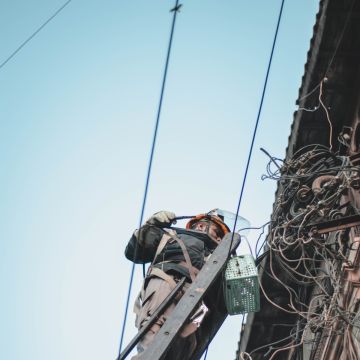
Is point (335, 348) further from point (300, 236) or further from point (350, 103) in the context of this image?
point (350, 103)

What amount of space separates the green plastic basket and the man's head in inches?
48.2

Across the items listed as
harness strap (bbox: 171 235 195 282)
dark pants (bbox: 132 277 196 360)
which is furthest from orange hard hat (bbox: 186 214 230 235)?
dark pants (bbox: 132 277 196 360)

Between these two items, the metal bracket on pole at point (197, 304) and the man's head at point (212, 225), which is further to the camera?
the man's head at point (212, 225)

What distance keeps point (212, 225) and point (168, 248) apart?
3.35ft

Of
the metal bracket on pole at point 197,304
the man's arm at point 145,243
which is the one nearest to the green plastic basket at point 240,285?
the metal bracket on pole at point 197,304

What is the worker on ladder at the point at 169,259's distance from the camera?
5613 millimetres

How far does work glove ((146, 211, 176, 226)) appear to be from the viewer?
6921mm

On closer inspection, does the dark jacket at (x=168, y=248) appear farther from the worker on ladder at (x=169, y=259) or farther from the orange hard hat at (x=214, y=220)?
the orange hard hat at (x=214, y=220)

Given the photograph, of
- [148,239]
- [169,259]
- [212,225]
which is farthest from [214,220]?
[169,259]

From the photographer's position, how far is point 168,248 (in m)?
6.64

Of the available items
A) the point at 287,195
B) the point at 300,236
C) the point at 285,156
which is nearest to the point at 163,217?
the point at 300,236

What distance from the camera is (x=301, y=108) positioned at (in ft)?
32.4

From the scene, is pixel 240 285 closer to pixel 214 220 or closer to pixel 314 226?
pixel 214 220

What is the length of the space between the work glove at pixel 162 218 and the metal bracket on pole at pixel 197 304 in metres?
0.77
